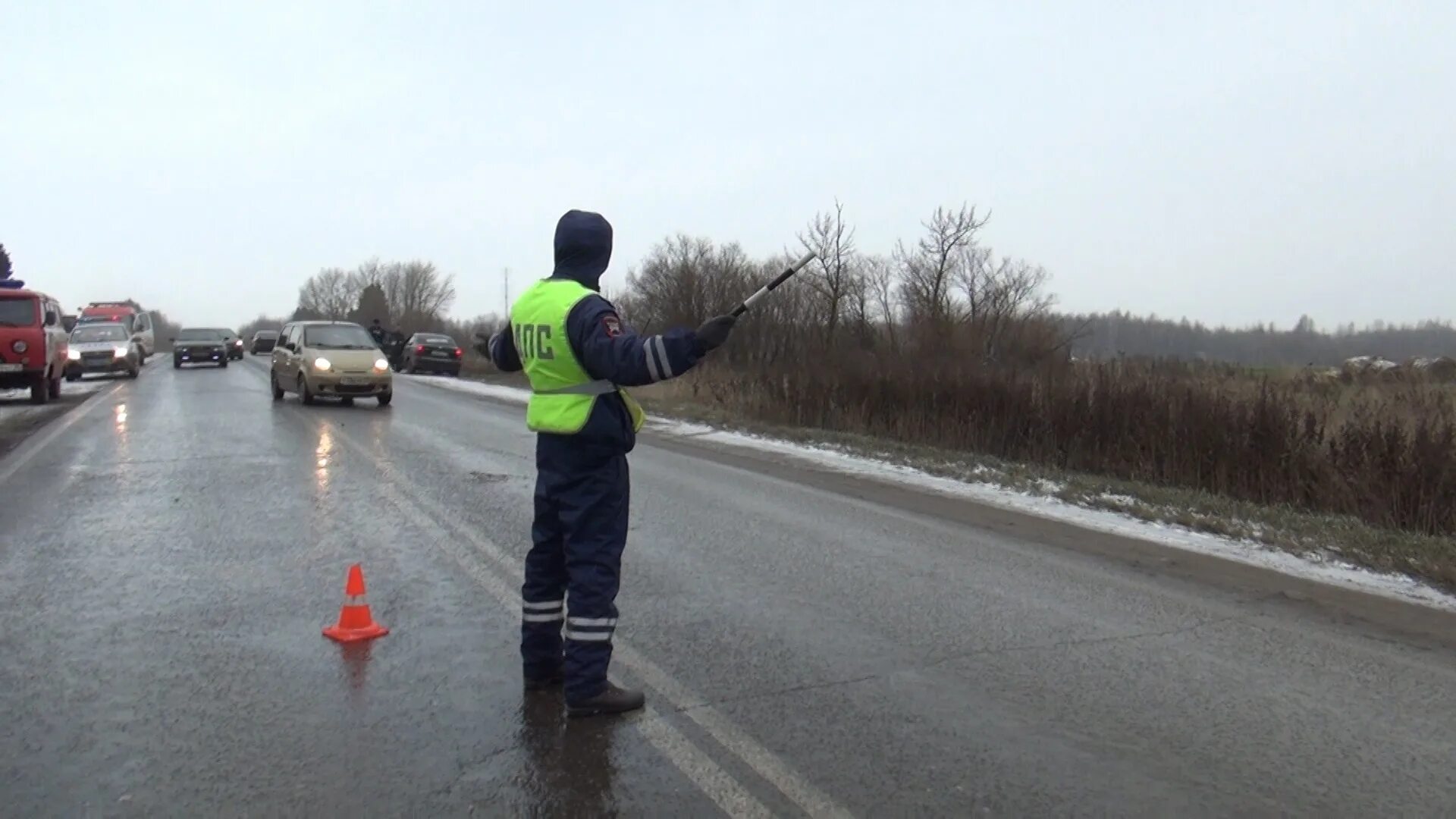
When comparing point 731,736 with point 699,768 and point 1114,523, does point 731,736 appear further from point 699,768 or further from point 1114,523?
point 1114,523

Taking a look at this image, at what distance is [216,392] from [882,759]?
78.1ft

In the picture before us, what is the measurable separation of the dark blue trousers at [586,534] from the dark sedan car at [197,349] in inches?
1562

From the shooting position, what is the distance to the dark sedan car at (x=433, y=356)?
4047cm

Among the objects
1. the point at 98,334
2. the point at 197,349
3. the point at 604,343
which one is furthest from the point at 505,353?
the point at 197,349

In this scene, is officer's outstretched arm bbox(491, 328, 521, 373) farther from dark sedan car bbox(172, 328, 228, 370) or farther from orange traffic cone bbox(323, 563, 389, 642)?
dark sedan car bbox(172, 328, 228, 370)

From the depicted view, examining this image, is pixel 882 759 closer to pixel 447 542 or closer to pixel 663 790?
pixel 663 790

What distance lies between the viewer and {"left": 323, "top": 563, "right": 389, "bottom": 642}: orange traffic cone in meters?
5.44

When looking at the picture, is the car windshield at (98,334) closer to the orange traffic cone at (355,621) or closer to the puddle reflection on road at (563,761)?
the orange traffic cone at (355,621)

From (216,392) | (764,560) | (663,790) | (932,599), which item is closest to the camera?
(663,790)

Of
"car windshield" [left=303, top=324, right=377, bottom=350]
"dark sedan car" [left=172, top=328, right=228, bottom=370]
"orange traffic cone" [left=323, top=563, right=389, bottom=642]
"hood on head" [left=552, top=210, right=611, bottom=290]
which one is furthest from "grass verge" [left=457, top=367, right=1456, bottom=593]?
"dark sedan car" [left=172, top=328, right=228, bottom=370]

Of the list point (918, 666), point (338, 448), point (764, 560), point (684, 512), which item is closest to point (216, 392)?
point (338, 448)

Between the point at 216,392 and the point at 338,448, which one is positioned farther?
the point at 216,392

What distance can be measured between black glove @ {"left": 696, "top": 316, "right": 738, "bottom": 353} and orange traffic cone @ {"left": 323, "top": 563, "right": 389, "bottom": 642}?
2583 mm

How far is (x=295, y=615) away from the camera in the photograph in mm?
5914
